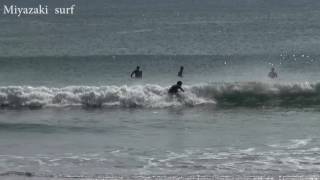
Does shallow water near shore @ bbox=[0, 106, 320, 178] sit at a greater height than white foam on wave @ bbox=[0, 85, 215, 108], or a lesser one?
lesser

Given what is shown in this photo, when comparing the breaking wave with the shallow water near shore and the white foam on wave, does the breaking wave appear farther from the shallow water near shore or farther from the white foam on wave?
the shallow water near shore

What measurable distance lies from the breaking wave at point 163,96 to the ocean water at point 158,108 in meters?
0.05

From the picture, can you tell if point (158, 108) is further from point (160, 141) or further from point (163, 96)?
point (160, 141)

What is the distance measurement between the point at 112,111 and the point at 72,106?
2.29 metres

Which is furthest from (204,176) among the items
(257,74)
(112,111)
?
(257,74)

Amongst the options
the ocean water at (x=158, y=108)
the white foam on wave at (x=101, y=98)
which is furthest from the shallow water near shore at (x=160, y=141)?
the white foam on wave at (x=101, y=98)

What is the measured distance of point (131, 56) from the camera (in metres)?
57.5

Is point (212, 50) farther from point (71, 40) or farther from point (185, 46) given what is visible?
point (71, 40)

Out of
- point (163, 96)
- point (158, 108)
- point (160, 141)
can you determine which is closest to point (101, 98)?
point (163, 96)

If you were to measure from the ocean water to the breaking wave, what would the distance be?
5 cm

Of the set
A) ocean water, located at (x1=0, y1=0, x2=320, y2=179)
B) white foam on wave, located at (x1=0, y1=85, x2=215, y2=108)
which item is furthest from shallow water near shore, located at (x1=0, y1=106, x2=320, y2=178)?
white foam on wave, located at (x1=0, y1=85, x2=215, y2=108)

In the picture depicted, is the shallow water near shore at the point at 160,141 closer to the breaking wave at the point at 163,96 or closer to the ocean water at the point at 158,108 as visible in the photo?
the ocean water at the point at 158,108

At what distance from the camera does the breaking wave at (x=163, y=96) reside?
112ft

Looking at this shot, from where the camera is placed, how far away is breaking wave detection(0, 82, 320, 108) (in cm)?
3425
